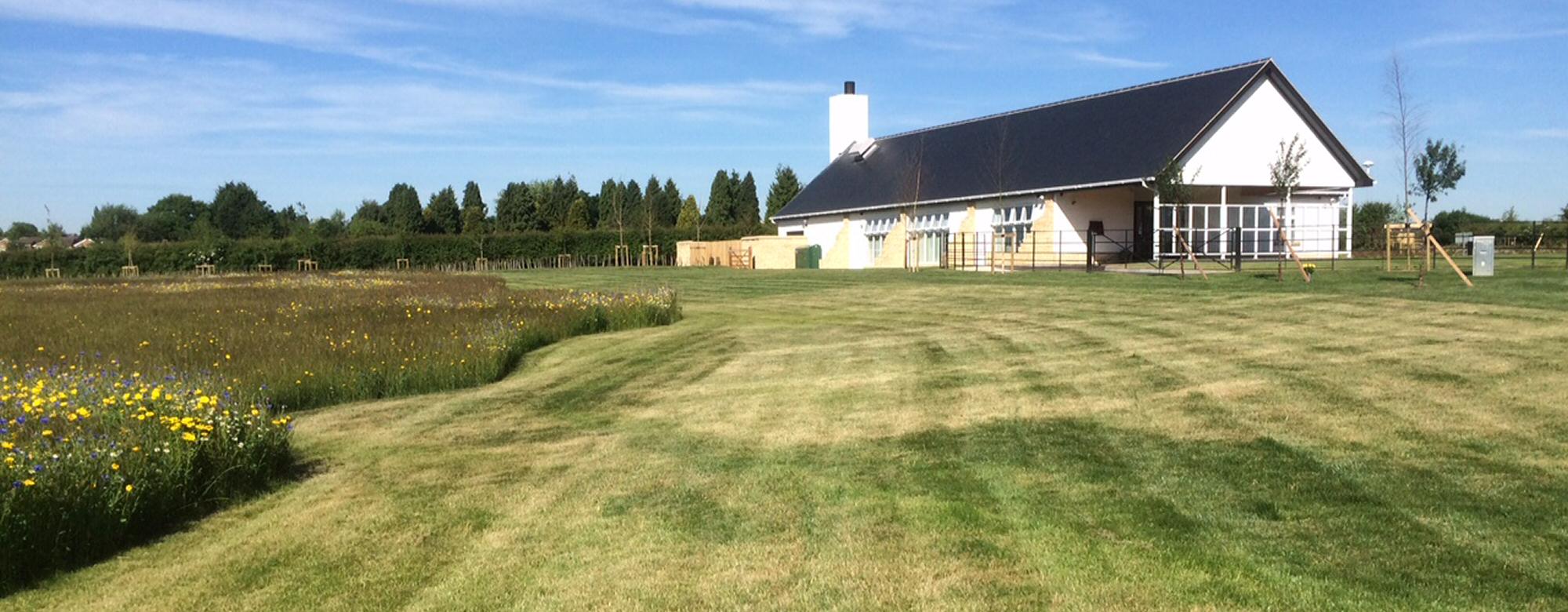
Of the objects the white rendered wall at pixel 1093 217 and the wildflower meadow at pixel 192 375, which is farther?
the white rendered wall at pixel 1093 217

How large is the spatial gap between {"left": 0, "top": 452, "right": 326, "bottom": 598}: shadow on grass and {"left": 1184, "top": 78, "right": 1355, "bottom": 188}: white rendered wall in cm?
3388

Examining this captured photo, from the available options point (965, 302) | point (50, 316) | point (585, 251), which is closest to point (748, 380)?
point (965, 302)

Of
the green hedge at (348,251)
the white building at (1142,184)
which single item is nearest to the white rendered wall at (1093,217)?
the white building at (1142,184)

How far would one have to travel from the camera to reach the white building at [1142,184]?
37969mm

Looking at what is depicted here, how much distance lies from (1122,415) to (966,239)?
1441 inches

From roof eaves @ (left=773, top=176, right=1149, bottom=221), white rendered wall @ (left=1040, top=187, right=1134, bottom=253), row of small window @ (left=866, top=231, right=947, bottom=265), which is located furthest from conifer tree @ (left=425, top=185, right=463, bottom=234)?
white rendered wall @ (left=1040, top=187, right=1134, bottom=253)

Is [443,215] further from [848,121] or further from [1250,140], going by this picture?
[1250,140]

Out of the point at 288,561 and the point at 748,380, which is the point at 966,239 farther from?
the point at 288,561

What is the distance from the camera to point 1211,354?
12430mm

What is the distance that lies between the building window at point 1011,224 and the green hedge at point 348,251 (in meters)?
25.9

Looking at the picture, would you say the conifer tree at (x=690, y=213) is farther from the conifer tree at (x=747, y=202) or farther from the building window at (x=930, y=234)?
the building window at (x=930, y=234)

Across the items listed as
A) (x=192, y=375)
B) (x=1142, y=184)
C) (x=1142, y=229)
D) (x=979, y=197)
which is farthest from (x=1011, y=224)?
(x=192, y=375)

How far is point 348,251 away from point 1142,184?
142 ft

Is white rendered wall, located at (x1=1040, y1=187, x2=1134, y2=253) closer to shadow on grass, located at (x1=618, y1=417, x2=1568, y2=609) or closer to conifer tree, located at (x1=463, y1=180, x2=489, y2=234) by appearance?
shadow on grass, located at (x1=618, y1=417, x2=1568, y2=609)
